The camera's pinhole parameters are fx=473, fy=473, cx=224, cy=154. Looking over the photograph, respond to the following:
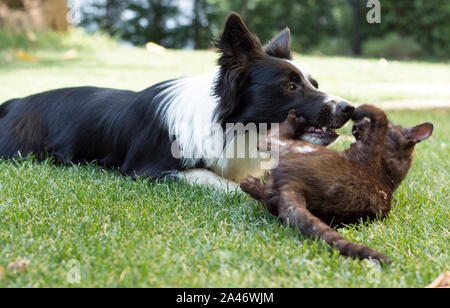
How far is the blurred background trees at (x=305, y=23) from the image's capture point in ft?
77.7

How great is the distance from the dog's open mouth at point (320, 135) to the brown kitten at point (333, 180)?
1.01ft

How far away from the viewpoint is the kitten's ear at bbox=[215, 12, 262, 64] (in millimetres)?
3189

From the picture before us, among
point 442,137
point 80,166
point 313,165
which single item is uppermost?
point 313,165

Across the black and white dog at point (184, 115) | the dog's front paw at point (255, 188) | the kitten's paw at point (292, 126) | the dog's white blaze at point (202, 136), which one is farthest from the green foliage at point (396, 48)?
the dog's front paw at point (255, 188)

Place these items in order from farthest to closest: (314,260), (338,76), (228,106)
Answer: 1. (338,76)
2. (228,106)
3. (314,260)

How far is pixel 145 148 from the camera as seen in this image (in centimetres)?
365

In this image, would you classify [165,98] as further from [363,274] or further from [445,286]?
[445,286]

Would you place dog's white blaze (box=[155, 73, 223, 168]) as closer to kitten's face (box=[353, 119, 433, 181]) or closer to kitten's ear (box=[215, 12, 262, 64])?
kitten's ear (box=[215, 12, 262, 64])

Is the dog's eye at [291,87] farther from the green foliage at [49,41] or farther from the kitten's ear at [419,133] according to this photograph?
the green foliage at [49,41]

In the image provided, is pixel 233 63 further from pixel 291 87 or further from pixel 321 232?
pixel 321 232

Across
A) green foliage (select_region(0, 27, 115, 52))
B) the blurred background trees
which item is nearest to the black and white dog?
green foliage (select_region(0, 27, 115, 52))

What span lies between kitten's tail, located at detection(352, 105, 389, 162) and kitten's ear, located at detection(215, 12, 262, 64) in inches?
39.4
